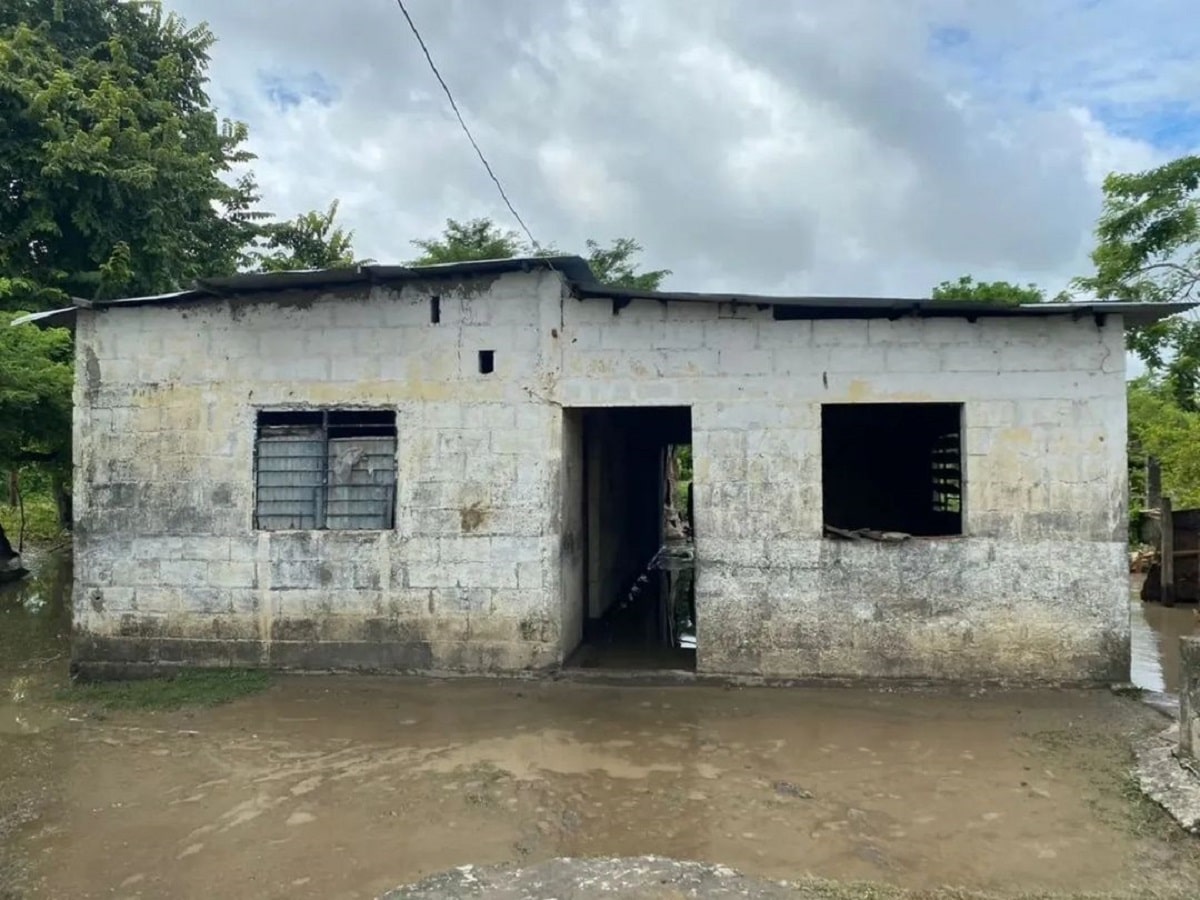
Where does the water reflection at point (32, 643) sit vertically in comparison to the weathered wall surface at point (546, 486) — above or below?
below

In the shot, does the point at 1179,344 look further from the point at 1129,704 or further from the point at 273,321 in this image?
the point at 273,321

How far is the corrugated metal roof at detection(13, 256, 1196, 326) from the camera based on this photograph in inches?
285

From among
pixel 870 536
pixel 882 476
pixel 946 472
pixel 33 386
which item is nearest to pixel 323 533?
pixel 870 536

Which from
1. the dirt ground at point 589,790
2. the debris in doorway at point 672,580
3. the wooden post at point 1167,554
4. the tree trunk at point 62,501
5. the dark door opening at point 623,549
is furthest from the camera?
the tree trunk at point 62,501

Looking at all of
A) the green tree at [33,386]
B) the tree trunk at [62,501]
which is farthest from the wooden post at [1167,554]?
the tree trunk at [62,501]

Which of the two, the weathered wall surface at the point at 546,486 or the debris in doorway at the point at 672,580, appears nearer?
the weathered wall surface at the point at 546,486

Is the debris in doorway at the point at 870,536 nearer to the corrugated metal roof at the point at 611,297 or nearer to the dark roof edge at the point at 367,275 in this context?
the corrugated metal roof at the point at 611,297

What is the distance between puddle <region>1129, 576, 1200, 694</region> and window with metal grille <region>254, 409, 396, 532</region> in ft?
22.9

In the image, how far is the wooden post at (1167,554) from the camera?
1203 cm

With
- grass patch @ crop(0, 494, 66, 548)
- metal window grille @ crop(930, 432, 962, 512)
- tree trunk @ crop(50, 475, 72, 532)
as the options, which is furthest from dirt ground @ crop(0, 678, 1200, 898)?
grass patch @ crop(0, 494, 66, 548)

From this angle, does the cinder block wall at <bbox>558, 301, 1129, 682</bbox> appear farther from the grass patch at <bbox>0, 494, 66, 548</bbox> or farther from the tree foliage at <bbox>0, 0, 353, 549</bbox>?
the grass patch at <bbox>0, 494, 66, 548</bbox>

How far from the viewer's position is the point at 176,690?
766cm

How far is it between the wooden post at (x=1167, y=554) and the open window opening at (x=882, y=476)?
282 cm

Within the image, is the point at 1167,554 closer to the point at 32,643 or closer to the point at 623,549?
the point at 623,549
